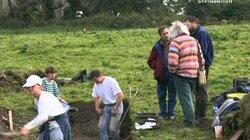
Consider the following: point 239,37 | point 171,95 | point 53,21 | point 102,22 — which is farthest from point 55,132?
point 53,21

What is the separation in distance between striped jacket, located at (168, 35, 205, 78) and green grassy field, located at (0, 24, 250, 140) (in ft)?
3.43

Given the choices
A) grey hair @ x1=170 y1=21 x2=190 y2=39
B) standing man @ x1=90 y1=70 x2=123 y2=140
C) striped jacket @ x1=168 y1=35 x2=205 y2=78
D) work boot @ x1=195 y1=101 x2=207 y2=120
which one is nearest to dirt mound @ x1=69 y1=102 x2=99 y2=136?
standing man @ x1=90 y1=70 x2=123 y2=140

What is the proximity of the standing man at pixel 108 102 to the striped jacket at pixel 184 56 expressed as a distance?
1150 millimetres

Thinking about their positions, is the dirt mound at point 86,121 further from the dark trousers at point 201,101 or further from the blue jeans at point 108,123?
the dark trousers at point 201,101

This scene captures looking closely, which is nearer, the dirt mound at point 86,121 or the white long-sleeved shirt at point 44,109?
the white long-sleeved shirt at point 44,109

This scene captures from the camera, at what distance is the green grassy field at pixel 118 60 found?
14148 mm

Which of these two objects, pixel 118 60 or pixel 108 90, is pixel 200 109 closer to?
pixel 108 90

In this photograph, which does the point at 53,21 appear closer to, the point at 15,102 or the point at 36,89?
the point at 15,102

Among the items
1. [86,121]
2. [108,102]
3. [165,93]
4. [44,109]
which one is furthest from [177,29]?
[86,121]

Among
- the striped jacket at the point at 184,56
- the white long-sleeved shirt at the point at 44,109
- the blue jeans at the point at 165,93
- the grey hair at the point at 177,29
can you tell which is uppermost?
the grey hair at the point at 177,29

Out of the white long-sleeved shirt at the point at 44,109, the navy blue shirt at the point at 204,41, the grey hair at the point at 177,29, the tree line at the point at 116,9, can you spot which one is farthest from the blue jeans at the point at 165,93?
the tree line at the point at 116,9

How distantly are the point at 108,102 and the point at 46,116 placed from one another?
256 cm

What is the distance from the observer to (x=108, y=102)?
11.0 meters

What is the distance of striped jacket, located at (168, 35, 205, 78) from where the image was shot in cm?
1044
